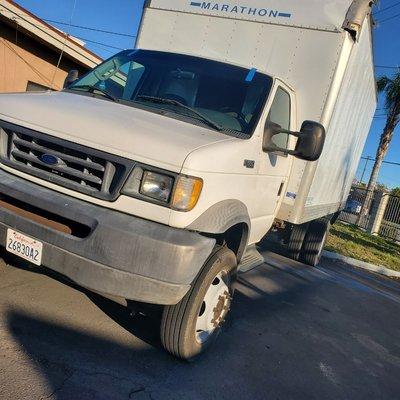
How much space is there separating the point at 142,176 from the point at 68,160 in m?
0.58

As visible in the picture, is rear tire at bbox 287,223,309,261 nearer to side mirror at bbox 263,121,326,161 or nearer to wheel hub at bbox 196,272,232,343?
side mirror at bbox 263,121,326,161

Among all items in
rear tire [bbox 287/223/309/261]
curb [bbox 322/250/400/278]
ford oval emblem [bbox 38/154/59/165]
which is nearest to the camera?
ford oval emblem [bbox 38/154/59/165]

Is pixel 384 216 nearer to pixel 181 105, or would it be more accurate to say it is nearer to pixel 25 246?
pixel 181 105

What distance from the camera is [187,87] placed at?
440cm

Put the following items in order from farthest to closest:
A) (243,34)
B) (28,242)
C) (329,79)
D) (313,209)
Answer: (313,209), (243,34), (329,79), (28,242)

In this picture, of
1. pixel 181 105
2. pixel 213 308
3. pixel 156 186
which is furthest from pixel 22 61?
pixel 213 308

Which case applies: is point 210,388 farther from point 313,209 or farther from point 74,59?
point 74,59

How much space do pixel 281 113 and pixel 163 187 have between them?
7.00 ft

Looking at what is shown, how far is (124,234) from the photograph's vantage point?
291cm

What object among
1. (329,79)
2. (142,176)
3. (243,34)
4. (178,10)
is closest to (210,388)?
(142,176)

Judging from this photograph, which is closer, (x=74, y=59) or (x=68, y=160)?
(x=68, y=160)

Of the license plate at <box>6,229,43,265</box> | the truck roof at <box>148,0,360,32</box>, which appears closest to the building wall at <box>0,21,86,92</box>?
the truck roof at <box>148,0,360,32</box>

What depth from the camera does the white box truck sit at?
9.82 ft

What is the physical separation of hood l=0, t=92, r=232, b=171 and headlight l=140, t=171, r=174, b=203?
0.30 feet
